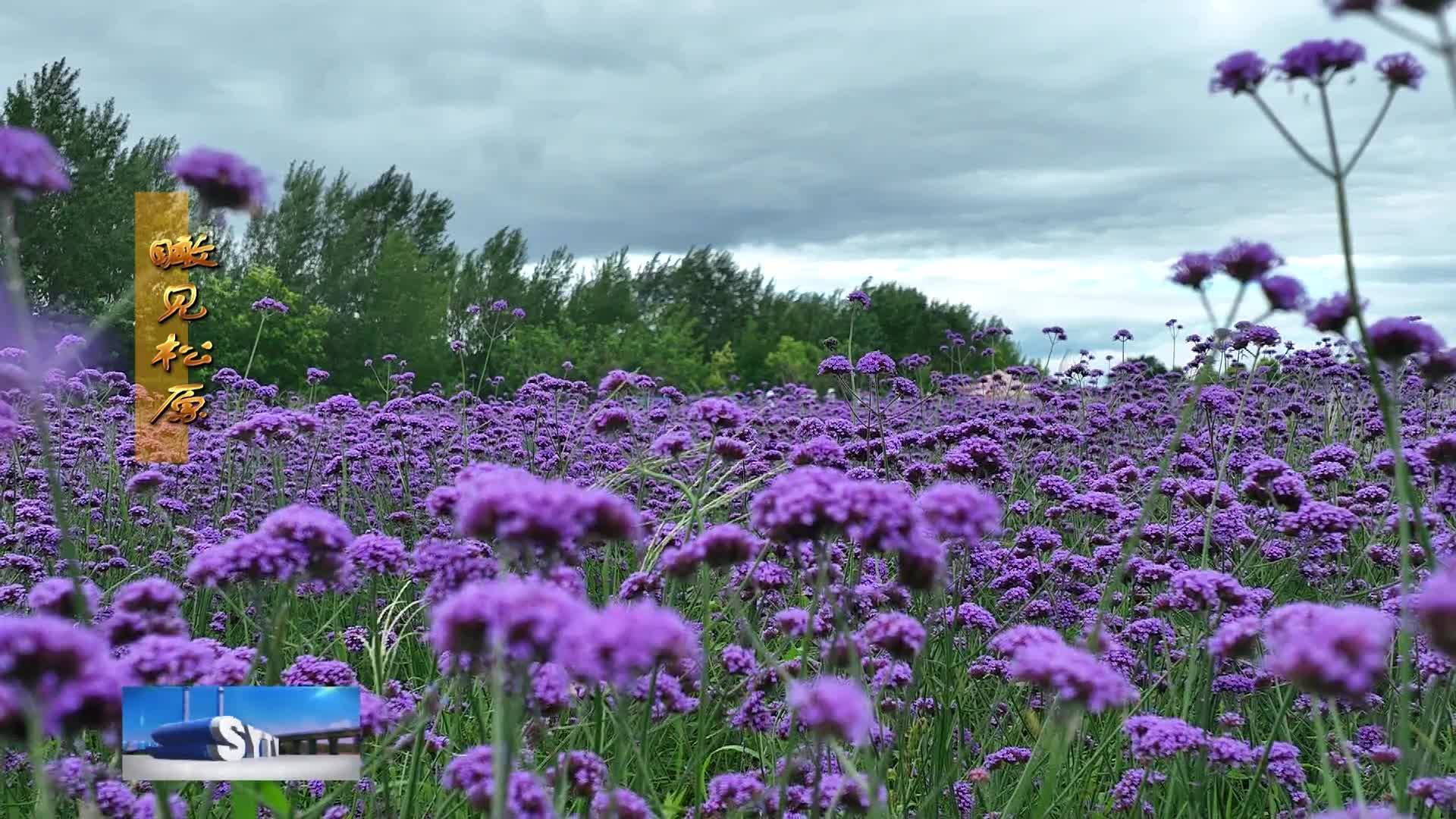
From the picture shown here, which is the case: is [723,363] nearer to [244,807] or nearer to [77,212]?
[77,212]

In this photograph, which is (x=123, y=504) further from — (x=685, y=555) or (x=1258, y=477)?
(x=1258, y=477)

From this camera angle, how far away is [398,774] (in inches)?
160

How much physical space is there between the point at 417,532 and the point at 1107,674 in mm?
5994

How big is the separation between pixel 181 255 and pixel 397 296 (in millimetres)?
44949

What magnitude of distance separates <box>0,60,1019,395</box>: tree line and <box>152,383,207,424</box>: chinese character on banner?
16917mm

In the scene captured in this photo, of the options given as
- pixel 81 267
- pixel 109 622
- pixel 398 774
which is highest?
pixel 81 267

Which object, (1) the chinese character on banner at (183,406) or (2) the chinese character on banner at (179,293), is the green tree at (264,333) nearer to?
(1) the chinese character on banner at (183,406)

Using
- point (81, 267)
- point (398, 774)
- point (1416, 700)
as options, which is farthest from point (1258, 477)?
point (81, 267)

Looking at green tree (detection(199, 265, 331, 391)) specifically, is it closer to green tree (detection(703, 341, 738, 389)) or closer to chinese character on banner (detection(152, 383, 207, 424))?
green tree (detection(703, 341, 738, 389))

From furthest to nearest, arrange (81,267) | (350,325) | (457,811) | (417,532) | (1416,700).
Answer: (350,325), (81,267), (417,532), (1416,700), (457,811)

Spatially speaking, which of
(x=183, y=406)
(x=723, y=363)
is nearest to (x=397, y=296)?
(x=723, y=363)

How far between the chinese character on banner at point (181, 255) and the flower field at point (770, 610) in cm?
113

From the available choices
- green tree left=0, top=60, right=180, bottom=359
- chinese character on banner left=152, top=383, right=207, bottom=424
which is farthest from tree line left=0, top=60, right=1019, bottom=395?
→ chinese character on banner left=152, top=383, right=207, bottom=424

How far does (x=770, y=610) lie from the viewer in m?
5.50
